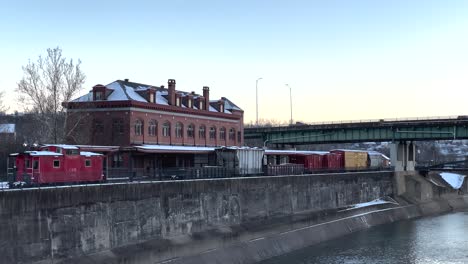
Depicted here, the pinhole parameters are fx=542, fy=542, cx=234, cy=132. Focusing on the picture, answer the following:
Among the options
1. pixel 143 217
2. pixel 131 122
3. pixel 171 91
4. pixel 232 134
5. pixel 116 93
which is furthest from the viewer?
pixel 232 134

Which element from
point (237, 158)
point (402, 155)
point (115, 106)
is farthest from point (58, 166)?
point (402, 155)

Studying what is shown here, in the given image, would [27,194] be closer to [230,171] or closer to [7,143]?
[230,171]

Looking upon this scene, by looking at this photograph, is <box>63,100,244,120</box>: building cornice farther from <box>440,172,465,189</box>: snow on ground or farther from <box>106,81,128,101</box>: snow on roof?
<box>440,172,465,189</box>: snow on ground

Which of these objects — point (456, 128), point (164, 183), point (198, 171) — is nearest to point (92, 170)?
point (164, 183)

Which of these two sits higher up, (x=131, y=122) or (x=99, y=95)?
(x=99, y=95)

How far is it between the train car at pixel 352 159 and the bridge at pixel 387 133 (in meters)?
2.83

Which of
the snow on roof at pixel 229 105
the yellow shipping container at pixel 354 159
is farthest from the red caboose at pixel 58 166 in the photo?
the snow on roof at pixel 229 105

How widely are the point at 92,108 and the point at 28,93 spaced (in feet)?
25.4

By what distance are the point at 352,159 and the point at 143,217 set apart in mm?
57566

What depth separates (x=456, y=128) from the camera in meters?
83.0

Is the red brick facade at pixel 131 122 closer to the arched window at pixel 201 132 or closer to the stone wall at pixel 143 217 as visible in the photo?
the arched window at pixel 201 132

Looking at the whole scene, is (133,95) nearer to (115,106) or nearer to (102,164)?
(115,106)

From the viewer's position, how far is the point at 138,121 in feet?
221

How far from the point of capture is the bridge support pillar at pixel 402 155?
90.9 metres
